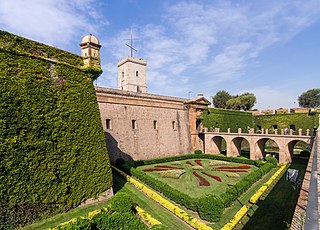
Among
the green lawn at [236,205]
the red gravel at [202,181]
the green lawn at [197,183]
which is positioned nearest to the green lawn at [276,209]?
the green lawn at [236,205]

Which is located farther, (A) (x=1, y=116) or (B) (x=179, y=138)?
(B) (x=179, y=138)

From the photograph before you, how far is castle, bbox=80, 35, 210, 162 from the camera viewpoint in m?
20.2

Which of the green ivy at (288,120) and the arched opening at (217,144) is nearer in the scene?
the arched opening at (217,144)

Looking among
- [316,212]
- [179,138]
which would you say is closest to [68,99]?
[316,212]

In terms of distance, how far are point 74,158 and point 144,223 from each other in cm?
484

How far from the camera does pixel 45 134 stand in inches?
380

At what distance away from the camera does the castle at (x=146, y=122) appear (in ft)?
66.4

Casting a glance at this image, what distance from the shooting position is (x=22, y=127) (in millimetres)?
8922

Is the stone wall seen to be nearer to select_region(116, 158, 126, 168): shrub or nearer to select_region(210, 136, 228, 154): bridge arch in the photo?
select_region(116, 158, 126, 168): shrub

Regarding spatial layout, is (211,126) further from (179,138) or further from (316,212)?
(316,212)

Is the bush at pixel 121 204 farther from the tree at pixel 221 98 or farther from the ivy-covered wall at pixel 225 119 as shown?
the tree at pixel 221 98

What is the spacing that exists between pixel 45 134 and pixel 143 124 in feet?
47.1

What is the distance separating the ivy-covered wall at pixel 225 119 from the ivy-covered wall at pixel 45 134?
21.8 m

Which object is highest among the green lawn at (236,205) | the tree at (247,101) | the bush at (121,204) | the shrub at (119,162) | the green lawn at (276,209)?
the tree at (247,101)
